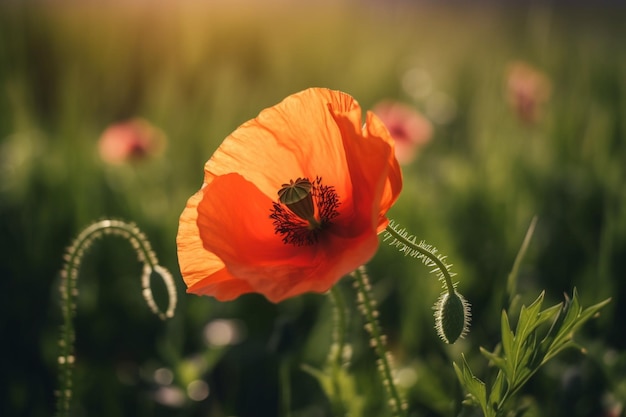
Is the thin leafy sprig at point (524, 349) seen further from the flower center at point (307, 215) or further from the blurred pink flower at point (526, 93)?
the blurred pink flower at point (526, 93)

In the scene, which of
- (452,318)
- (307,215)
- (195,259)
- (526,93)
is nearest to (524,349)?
(452,318)

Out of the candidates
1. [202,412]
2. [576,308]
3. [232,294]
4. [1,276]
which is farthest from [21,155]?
[576,308]

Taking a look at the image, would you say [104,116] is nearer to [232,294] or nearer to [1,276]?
[1,276]

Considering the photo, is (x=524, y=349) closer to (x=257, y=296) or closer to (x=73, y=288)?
(x=73, y=288)

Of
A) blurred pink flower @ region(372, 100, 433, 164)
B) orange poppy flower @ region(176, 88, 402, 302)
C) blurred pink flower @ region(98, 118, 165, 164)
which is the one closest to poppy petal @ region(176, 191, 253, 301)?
orange poppy flower @ region(176, 88, 402, 302)

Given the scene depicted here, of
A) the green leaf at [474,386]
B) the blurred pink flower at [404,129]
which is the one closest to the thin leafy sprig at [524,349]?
the green leaf at [474,386]
